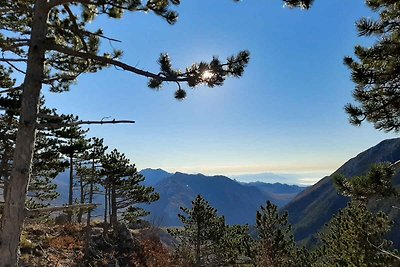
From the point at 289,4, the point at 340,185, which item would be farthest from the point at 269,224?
the point at 289,4

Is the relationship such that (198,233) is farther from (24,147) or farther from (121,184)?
(24,147)

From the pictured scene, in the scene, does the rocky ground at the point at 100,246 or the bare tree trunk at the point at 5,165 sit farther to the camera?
the rocky ground at the point at 100,246

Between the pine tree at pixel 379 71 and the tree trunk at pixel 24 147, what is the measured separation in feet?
20.8

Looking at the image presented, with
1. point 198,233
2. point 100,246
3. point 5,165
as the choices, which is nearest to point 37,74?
point 5,165

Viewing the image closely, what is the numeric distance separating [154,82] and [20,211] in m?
2.85

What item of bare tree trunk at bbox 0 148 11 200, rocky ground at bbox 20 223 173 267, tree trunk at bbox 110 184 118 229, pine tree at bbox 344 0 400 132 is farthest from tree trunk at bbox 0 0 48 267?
tree trunk at bbox 110 184 118 229

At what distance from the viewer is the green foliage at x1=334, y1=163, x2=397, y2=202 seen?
714cm

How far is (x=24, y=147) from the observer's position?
4672 mm

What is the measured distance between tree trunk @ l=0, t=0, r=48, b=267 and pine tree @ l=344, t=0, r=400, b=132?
20.8ft

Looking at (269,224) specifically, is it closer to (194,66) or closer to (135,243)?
(135,243)

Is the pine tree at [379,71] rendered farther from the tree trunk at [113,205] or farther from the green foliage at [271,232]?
the tree trunk at [113,205]

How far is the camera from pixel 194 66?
5094 millimetres

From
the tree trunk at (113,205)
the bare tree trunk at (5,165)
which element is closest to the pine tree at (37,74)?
the bare tree trunk at (5,165)

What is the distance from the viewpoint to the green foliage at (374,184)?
23.4 feet
